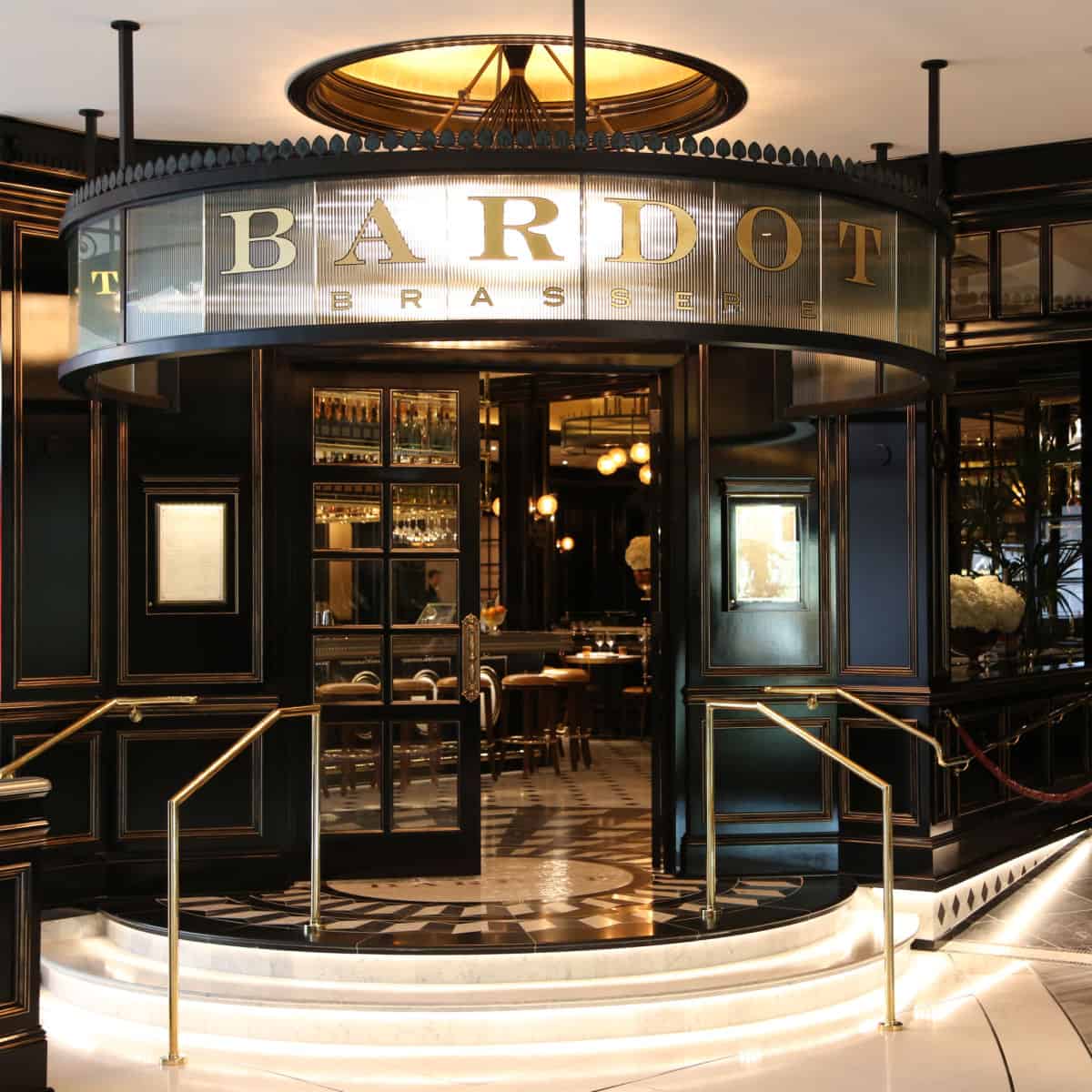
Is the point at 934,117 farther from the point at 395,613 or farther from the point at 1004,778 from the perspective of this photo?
the point at 395,613

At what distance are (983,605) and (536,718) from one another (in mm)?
4850

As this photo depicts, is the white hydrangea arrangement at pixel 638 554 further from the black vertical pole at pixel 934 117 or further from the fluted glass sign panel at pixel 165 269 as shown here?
the fluted glass sign panel at pixel 165 269

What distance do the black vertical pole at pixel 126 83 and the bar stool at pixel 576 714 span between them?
291 inches

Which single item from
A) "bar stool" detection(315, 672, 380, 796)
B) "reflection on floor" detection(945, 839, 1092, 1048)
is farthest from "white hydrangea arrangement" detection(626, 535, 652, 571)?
"bar stool" detection(315, 672, 380, 796)

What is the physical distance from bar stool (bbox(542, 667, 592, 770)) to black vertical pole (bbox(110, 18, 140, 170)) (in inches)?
291

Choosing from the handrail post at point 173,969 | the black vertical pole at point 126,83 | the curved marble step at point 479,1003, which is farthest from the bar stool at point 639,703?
the black vertical pole at point 126,83

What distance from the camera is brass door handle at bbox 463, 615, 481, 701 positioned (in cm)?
778

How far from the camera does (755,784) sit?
25.7ft

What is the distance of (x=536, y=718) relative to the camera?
12.6 metres

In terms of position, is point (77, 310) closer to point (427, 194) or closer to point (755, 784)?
point (427, 194)

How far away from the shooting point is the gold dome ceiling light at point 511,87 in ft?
19.9

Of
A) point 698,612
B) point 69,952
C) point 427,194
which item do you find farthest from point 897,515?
point 69,952

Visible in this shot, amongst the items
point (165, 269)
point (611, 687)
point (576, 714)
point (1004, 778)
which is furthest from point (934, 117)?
point (611, 687)

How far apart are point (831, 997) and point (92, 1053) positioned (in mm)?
2757
